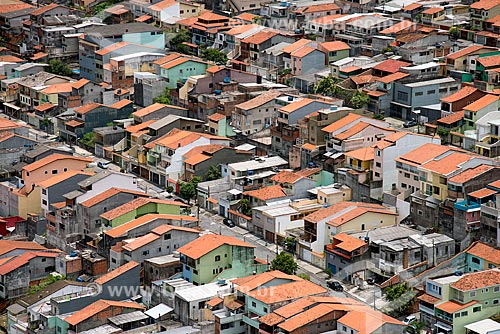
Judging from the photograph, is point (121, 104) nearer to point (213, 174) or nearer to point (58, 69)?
point (58, 69)

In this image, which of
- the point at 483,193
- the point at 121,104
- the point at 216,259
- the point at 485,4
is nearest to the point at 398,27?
the point at 485,4

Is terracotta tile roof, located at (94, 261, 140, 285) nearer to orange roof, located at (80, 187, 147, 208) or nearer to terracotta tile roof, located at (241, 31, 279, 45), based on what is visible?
orange roof, located at (80, 187, 147, 208)

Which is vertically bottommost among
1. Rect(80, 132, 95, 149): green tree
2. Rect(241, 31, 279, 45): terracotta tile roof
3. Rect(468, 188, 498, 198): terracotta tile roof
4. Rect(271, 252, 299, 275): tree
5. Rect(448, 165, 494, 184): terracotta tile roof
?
Rect(80, 132, 95, 149): green tree

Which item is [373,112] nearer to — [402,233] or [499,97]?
[499,97]

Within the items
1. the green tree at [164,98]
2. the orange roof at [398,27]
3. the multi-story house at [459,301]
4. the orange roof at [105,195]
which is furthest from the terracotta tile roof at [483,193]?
the orange roof at [398,27]

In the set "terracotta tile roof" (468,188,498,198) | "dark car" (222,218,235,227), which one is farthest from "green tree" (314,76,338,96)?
"terracotta tile roof" (468,188,498,198)

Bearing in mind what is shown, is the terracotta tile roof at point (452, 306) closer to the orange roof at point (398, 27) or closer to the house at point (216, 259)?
the house at point (216, 259)

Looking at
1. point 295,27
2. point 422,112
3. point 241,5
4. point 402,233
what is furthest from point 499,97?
point 241,5

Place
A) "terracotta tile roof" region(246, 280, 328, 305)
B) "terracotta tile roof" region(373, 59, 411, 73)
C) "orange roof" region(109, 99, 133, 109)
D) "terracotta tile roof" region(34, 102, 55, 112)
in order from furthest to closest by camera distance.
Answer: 1. "terracotta tile roof" region(34, 102, 55, 112)
2. "orange roof" region(109, 99, 133, 109)
3. "terracotta tile roof" region(373, 59, 411, 73)
4. "terracotta tile roof" region(246, 280, 328, 305)
